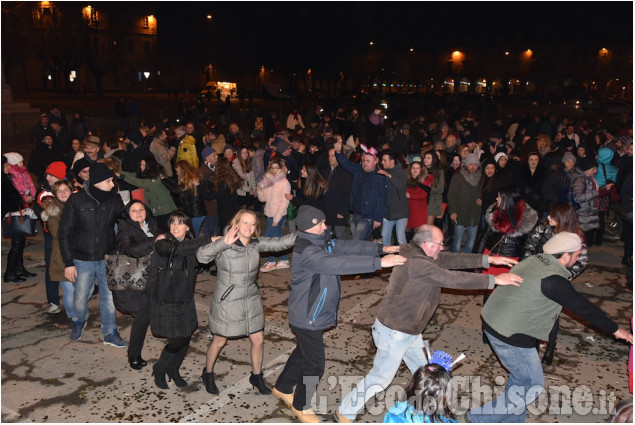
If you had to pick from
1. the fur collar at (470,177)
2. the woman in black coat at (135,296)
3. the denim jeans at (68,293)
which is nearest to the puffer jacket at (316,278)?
the woman in black coat at (135,296)

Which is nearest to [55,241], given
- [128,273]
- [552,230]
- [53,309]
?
[53,309]

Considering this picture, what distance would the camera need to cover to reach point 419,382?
3230 millimetres

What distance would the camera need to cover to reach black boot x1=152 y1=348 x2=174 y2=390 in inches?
199

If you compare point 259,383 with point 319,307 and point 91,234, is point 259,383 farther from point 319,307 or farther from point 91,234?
point 91,234

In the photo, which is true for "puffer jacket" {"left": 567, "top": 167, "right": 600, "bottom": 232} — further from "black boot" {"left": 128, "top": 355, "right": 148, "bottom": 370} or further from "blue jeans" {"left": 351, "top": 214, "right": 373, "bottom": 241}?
"black boot" {"left": 128, "top": 355, "right": 148, "bottom": 370}

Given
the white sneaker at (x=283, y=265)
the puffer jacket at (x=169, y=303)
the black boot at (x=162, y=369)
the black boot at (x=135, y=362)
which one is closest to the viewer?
the puffer jacket at (x=169, y=303)

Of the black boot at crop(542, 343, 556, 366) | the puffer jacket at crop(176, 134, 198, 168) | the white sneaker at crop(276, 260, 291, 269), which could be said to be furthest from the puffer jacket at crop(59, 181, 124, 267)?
the puffer jacket at crop(176, 134, 198, 168)

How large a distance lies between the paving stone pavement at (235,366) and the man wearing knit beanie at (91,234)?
639mm

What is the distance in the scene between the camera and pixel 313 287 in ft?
14.5

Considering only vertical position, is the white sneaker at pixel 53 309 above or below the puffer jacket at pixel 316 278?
below

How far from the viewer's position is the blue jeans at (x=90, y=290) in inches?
231

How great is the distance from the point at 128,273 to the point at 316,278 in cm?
217

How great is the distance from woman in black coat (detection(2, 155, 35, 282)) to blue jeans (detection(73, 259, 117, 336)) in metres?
2.47

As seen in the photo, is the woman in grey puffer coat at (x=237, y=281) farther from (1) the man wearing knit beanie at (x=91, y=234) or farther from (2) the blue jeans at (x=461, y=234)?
(2) the blue jeans at (x=461, y=234)
